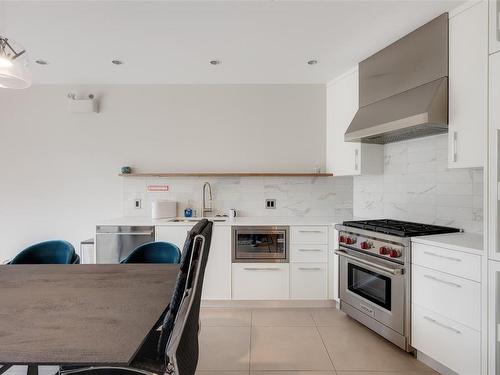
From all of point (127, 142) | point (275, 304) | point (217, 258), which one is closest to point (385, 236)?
point (275, 304)

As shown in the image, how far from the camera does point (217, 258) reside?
3.09m

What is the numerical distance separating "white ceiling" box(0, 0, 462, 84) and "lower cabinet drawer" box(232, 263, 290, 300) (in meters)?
2.19

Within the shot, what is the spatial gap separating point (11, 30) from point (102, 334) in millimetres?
2693

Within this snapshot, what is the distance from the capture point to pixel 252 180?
364 centimetres

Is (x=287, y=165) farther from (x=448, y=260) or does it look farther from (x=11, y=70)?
(x=11, y=70)

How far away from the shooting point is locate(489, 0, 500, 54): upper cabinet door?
173cm

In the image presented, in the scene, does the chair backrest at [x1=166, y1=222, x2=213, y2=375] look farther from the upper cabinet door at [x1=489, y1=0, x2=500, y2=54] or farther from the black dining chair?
the upper cabinet door at [x1=489, y1=0, x2=500, y2=54]

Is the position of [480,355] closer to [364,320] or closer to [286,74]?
[364,320]

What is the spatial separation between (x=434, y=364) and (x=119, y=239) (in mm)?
2999

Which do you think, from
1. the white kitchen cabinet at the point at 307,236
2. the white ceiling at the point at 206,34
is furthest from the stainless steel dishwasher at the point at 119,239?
the white ceiling at the point at 206,34

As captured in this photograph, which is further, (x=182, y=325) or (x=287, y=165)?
(x=287, y=165)

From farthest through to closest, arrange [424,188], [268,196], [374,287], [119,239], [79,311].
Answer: [268,196], [119,239], [424,188], [374,287], [79,311]

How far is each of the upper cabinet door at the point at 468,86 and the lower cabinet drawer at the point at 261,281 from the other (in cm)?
189


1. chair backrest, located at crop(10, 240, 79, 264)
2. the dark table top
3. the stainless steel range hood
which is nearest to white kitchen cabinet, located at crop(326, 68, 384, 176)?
the stainless steel range hood
